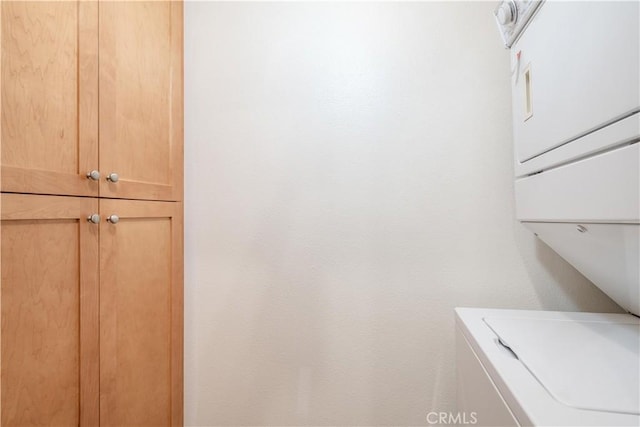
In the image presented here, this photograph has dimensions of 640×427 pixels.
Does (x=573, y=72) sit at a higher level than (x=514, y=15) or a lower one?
lower

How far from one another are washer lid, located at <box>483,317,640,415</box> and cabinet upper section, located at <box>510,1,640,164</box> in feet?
1.42

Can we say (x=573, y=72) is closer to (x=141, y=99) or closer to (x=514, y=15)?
(x=514, y=15)

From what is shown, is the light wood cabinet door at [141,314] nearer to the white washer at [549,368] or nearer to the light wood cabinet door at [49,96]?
the light wood cabinet door at [49,96]

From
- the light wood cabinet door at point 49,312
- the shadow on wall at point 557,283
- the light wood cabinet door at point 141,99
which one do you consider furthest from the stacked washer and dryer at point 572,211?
the light wood cabinet door at point 141,99

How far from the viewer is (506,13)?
83cm

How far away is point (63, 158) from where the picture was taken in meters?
0.74

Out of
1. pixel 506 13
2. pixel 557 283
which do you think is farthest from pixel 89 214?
pixel 557 283

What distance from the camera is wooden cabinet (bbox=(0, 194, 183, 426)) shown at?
654 mm

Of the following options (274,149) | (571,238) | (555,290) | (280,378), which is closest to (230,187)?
(274,149)

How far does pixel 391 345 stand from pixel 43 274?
1.04 meters

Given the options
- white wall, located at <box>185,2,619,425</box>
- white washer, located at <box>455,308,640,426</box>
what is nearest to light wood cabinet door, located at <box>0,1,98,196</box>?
white wall, located at <box>185,2,619,425</box>

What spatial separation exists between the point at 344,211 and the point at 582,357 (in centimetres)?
75

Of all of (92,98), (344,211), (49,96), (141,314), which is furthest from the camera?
(344,211)

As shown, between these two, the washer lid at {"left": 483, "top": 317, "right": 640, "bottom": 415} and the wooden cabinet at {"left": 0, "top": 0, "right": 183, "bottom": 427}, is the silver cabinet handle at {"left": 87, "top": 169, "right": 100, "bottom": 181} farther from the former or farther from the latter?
the washer lid at {"left": 483, "top": 317, "right": 640, "bottom": 415}
